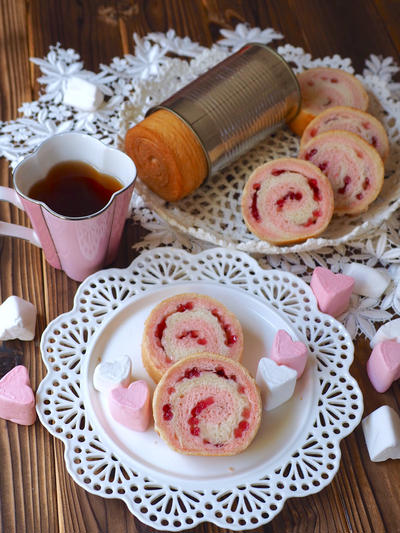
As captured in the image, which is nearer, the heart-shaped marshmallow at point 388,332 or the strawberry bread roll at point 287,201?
the heart-shaped marshmallow at point 388,332

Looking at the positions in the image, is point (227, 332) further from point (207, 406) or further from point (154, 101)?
point (154, 101)

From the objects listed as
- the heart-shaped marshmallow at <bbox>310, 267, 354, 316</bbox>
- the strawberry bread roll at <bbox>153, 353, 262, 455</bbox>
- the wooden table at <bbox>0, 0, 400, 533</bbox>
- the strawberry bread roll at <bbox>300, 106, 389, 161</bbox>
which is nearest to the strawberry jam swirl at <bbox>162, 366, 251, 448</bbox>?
the strawberry bread roll at <bbox>153, 353, 262, 455</bbox>

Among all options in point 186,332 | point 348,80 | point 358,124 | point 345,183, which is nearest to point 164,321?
point 186,332

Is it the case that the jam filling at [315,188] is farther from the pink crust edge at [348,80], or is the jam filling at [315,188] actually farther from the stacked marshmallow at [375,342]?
the pink crust edge at [348,80]

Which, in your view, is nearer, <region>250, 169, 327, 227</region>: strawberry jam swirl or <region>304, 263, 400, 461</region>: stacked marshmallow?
<region>304, 263, 400, 461</region>: stacked marshmallow

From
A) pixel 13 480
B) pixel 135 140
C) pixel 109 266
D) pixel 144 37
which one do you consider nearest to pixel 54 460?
pixel 13 480

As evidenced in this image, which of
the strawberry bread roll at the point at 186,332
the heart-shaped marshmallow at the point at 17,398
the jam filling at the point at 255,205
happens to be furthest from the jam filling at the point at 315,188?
the heart-shaped marshmallow at the point at 17,398

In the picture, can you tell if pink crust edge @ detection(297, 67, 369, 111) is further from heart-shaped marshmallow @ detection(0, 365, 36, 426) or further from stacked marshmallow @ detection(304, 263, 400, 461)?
heart-shaped marshmallow @ detection(0, 365, 36, 426)
